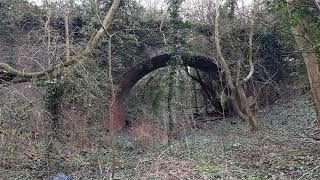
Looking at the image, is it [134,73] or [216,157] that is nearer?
[216,157]

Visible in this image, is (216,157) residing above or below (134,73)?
below

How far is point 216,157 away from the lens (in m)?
9.93

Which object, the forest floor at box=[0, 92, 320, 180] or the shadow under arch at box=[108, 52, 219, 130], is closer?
the forest floor at box=[0, 92, 320, 180]

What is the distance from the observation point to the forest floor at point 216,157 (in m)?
7.92

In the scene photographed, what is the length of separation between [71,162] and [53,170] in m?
0.55

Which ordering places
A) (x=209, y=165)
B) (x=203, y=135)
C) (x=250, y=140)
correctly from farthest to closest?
(x=203, y=135), (x=250, y=140), (x=209, y=165)

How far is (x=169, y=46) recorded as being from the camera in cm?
1592

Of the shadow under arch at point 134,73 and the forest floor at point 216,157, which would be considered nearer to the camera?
the forest floor at point 216,157

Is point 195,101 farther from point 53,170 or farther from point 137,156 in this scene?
point 53,170

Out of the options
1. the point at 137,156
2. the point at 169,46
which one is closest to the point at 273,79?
the point at 169,46

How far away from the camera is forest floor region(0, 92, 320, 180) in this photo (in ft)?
26.0

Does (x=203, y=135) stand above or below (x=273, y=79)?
below

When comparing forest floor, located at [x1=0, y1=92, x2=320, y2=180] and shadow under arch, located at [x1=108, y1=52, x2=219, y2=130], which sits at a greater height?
shadow under arch, located at [x1=108, y1=52, x2=219, y2=130]

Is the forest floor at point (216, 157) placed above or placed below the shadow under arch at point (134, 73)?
below
